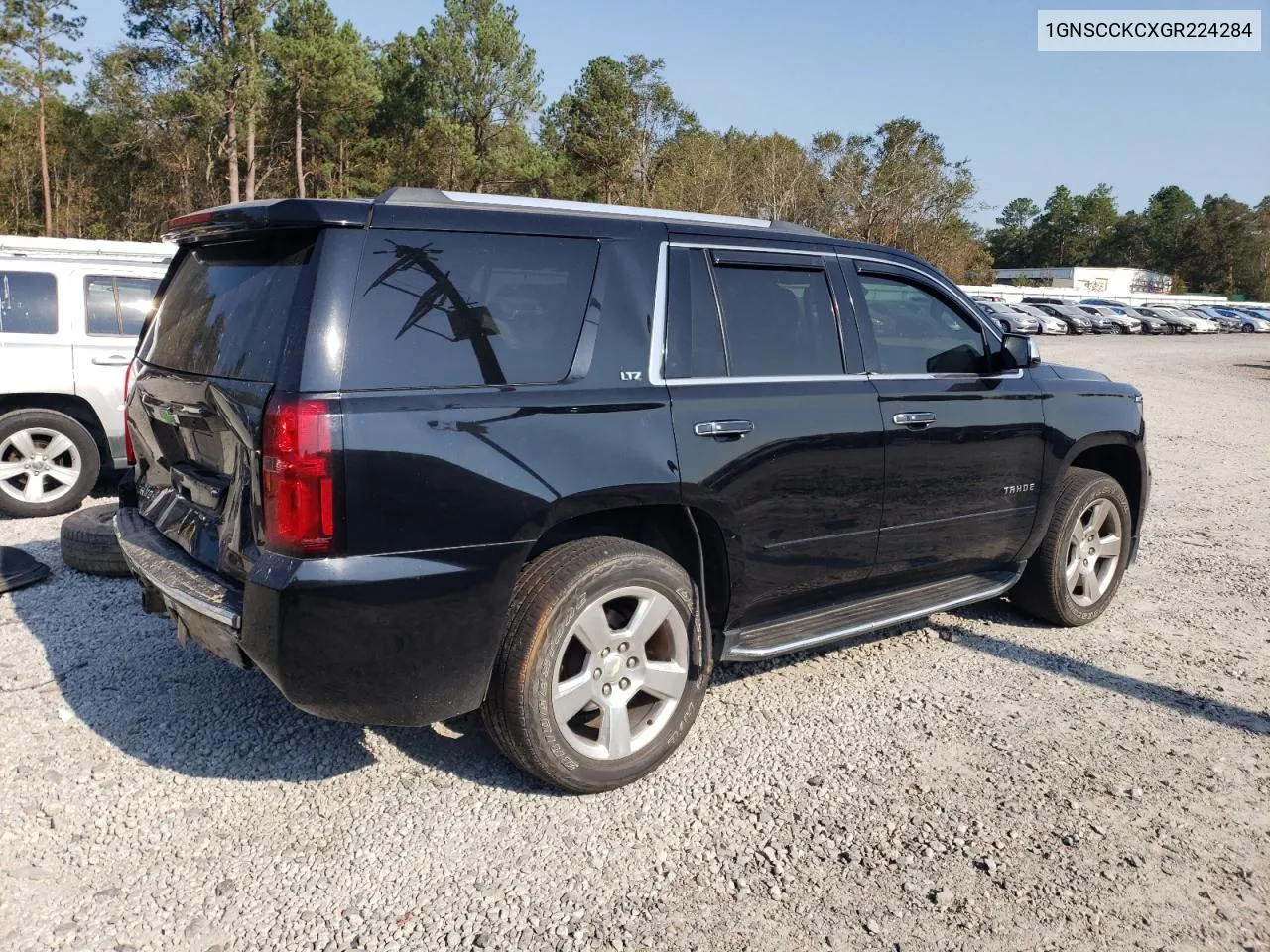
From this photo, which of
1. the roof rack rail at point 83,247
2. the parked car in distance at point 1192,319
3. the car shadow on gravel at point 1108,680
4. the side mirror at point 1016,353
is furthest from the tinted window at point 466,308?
the parked car in distance at point 1192,319

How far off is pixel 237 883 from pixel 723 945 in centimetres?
141

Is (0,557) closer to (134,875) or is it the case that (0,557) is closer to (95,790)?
(95,790)

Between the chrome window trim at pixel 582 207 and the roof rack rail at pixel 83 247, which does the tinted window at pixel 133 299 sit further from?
the chrome window trim at pixel 582 207

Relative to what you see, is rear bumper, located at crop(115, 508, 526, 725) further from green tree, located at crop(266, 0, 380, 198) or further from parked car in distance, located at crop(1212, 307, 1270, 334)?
parked car in distance, located at crop(1212, 307, 1270, 334)

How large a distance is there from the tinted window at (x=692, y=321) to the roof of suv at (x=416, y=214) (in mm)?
147

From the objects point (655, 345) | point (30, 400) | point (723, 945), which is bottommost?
point (723, 945)

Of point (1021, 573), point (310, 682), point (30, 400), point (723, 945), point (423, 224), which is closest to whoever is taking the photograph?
point (723, 945)

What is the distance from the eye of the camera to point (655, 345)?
11.6ft

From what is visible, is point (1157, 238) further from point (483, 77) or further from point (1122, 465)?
point (1122, 465)

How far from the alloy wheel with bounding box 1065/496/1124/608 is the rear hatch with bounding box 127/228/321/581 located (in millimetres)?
3957

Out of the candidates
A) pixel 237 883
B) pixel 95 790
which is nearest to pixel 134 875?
pixel 237 883

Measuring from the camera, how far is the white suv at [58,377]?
7105 mm

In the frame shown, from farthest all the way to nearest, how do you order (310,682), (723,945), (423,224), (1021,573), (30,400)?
1. (30,400)
2. (1021,573)
3. (423,224)
4. (310,682)
5. (723,945)

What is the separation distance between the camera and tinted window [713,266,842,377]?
12.5 feet
